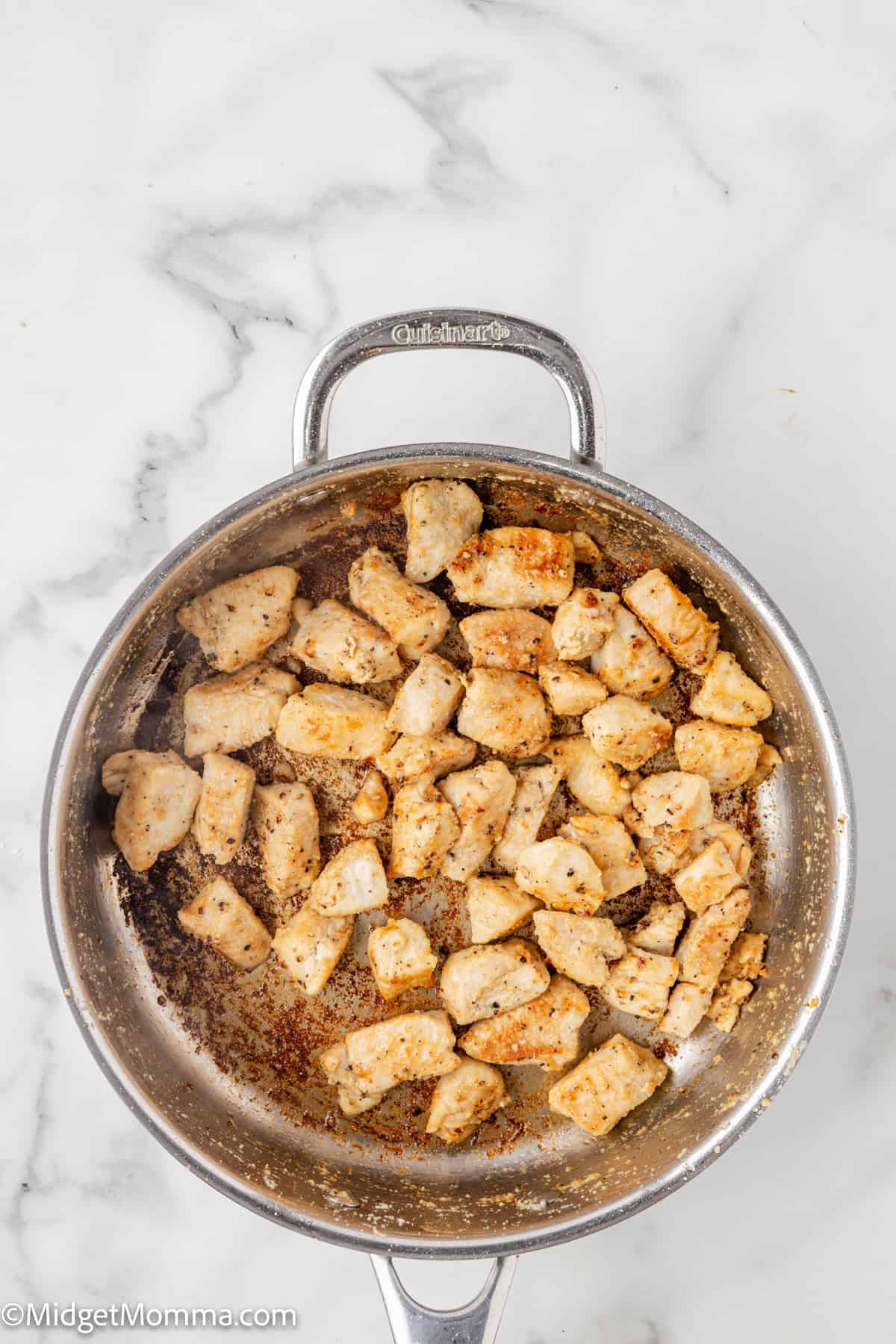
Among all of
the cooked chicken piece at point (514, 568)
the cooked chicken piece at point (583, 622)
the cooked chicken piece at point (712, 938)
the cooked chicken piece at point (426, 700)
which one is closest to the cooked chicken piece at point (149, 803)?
the cooked chicken piece at point (426, 700)

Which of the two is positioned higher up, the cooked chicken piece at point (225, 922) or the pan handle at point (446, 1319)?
the cooked chicken piece at point (225, 922)

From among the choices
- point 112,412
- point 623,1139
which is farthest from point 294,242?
point 623,1139

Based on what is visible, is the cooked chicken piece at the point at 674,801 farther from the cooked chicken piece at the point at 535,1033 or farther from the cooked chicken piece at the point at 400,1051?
the cooked chicken piece at the point at 400,1051

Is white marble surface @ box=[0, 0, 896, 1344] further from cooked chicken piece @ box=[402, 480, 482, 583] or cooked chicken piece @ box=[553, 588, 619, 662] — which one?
cooked chicken piece @ box=[553, 588, 619, 662]

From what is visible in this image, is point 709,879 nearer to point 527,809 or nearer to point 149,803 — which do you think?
point 527,809

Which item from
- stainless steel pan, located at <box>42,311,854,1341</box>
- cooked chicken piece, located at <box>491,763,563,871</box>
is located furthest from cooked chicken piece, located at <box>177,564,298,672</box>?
cooked chicken piece, located at <box>491,763,563,871</box>

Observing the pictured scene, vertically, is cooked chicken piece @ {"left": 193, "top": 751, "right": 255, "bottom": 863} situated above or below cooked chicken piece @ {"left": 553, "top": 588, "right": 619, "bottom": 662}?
below

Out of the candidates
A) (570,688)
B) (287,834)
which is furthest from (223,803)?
(570,688)
